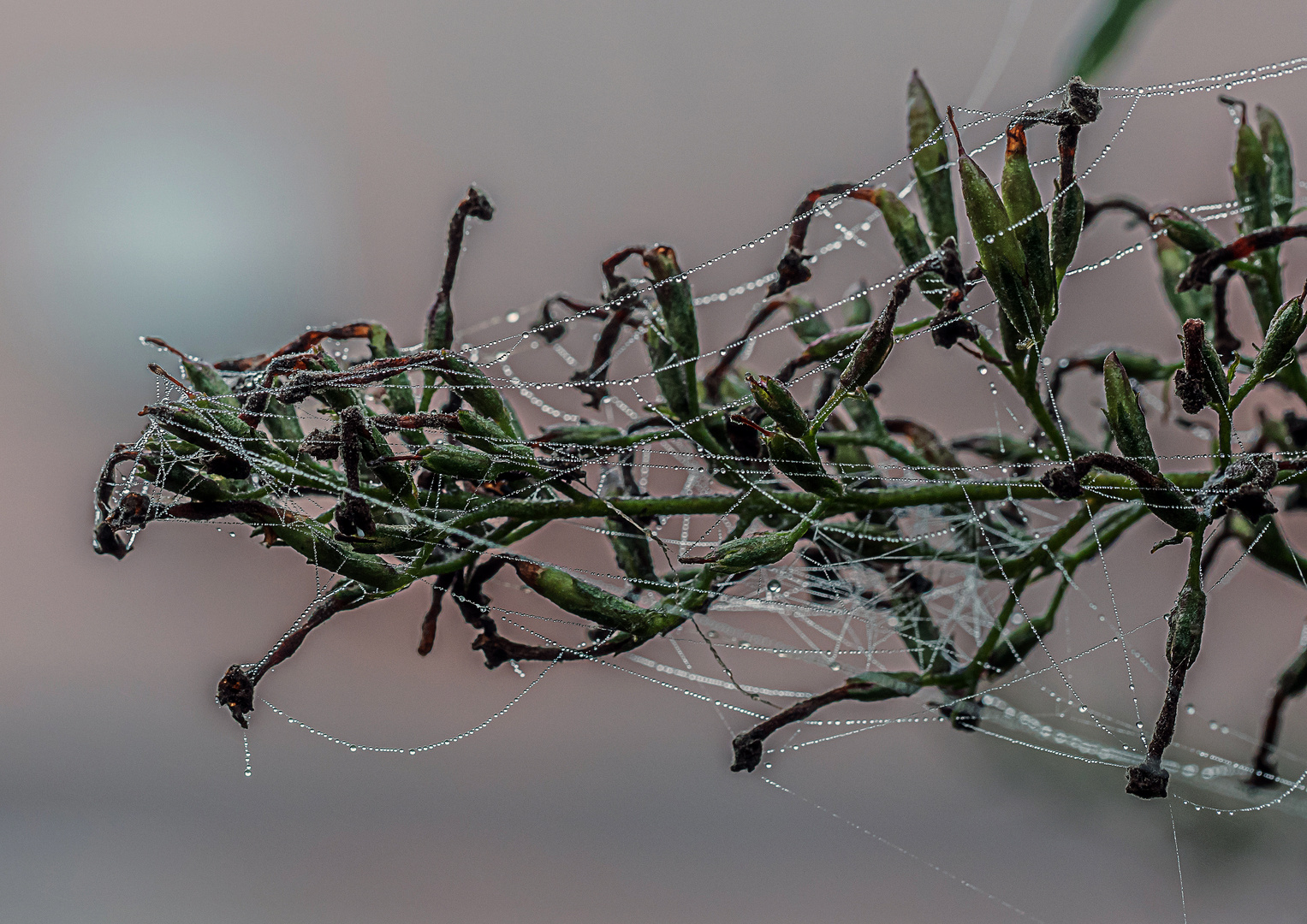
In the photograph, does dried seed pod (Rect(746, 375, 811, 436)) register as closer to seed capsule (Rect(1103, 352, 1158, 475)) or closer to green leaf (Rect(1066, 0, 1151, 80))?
seed capsule (Rect(1103, 352, 1158, 475))

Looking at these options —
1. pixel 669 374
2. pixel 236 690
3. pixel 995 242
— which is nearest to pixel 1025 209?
pixel 995 242

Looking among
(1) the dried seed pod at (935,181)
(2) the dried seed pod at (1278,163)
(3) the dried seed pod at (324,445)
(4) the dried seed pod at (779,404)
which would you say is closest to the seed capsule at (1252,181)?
(2) the dried seed pod at (1278,163)

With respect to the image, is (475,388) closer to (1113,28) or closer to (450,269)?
(450,269)

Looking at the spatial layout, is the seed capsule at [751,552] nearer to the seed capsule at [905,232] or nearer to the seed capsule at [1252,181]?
the seed capsule at [905,232]

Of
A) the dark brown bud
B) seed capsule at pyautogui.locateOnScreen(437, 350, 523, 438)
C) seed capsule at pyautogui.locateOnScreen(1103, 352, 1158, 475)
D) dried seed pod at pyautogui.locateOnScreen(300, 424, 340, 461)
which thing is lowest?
the dark brown bud

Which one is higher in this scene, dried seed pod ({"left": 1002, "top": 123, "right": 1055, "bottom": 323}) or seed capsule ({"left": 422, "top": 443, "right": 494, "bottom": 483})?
dried seed pod ({"left": 1002, "top": 123, "right": 1055, "bottom": 323})

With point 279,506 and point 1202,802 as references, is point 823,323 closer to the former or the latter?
point 279,506

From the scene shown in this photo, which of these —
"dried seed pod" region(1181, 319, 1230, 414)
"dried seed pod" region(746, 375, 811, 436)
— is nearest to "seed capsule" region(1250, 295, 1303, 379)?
"dried seed pod" region(1181, 319, 1230, 414)

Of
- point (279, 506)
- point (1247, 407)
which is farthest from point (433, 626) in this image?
point (1247, 407)
